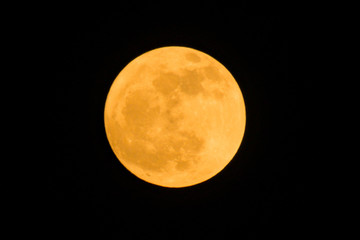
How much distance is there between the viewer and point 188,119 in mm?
3248

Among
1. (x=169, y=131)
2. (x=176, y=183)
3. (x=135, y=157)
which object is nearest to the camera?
(x=169, y=131)

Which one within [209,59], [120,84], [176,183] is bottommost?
[176,183]

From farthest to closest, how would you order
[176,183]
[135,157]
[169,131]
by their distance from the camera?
[176,183], [135,157], [169,131]

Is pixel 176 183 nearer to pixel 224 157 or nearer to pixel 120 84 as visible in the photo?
pixel 224 157

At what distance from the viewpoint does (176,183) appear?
371 centimetres

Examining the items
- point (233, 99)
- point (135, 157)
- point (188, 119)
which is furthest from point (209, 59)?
point (135, 157)

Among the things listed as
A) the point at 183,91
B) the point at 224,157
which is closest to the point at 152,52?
the point at 183,91

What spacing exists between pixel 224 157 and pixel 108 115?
4.71 ft

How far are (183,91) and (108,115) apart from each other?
3.34 ft

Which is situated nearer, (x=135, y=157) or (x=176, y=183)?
(x=135, y=157)

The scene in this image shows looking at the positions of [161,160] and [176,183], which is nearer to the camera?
[161,160]

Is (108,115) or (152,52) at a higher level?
(152,52)

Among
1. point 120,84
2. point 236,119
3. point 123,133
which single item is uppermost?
point 120,84

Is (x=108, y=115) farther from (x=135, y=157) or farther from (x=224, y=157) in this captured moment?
(x=224, y=157)
